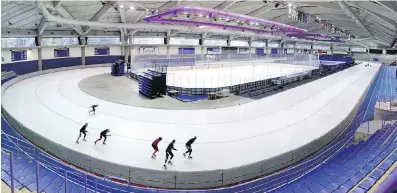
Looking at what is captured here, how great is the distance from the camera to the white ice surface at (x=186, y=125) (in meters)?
9.27

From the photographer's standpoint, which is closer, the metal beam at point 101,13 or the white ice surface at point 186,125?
the white ice surface at point 186,125

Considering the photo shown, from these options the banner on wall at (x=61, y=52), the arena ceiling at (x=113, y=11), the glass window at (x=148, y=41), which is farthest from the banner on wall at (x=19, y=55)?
the glass window at (x=148, y=41)

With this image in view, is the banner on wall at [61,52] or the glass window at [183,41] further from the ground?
the glass window at [183,41]

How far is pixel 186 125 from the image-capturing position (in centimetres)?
1238

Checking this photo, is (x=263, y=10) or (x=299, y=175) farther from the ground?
(x=263, y=10)

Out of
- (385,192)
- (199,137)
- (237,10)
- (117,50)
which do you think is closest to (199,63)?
(237,10)

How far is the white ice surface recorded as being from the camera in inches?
365

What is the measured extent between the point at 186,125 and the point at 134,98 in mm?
6219

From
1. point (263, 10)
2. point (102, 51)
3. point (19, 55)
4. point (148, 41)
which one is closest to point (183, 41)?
point (148, 41)

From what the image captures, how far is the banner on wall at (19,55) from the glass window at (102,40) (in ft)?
27.0

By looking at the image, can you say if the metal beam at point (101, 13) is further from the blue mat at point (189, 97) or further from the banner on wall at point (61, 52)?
the blue mat at point (189, 97)

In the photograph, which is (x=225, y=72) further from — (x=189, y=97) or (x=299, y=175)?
(x=299, y=175)

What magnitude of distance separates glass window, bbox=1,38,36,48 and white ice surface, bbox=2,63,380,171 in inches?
266

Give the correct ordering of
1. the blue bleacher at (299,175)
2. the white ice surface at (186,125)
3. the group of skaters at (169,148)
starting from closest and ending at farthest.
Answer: the blue bleacher at (299,175) < the group of skaters at (169,148) < the white ice surface at (186,125)
